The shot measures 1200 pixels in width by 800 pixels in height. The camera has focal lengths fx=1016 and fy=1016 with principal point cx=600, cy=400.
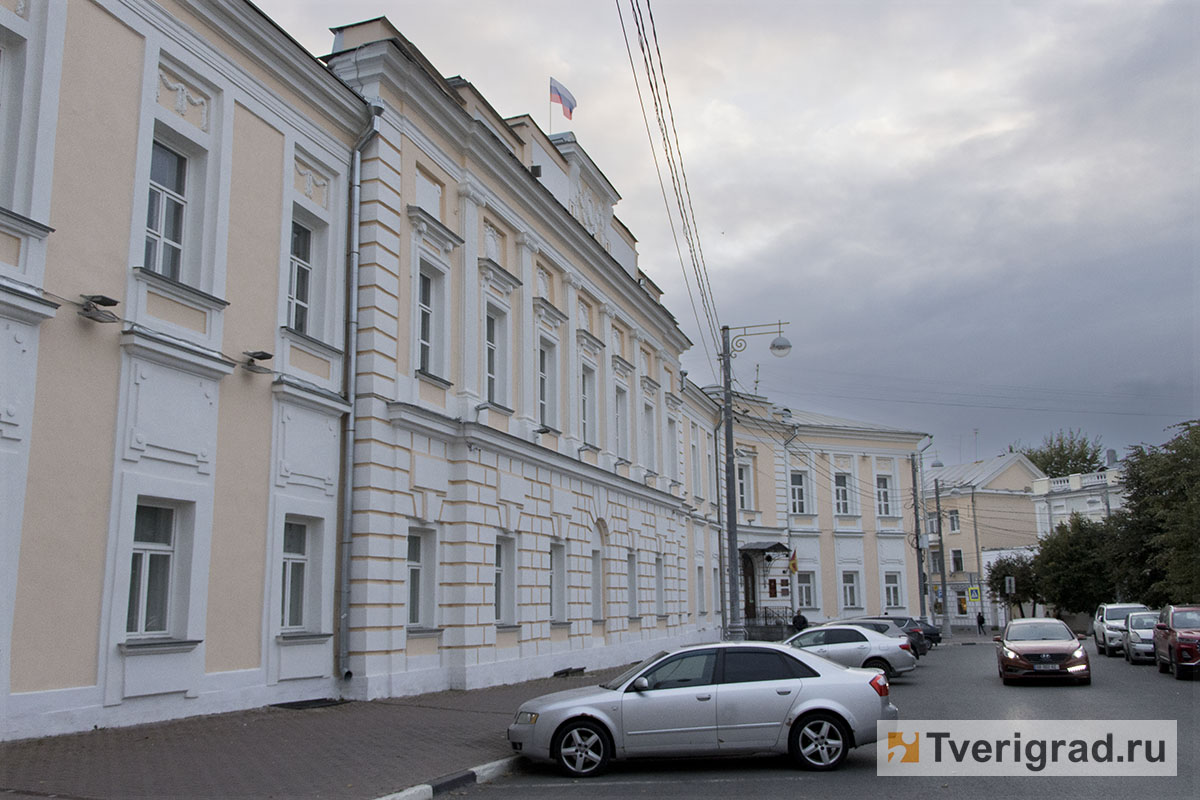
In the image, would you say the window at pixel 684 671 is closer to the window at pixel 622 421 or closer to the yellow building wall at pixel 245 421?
the yellow building wall at pixel 245 421

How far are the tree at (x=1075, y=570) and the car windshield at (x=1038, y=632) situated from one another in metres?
36.2

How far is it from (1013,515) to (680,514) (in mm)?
47751

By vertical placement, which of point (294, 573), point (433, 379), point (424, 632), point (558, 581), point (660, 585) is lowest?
point (424, 632)

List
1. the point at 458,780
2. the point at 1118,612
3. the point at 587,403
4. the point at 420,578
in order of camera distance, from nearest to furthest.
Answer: the point at 458,780 → the point at 420,578 → the point at 587,403 → the point at 1118,612

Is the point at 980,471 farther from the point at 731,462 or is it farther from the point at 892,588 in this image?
the point at 731,462

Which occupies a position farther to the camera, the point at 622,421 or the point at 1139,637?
the point at 622,421

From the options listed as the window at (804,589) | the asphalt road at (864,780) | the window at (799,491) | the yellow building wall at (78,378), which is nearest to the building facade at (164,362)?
the yellow building wall at (78,378)

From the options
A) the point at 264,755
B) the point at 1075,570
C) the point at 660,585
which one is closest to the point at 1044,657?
the point at 660,585

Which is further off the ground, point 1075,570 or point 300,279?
point 300,279

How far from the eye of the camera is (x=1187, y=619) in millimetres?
22938

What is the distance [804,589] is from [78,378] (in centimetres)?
4245

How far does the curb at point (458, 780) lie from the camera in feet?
29.9

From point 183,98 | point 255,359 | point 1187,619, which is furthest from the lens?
point 1187,619

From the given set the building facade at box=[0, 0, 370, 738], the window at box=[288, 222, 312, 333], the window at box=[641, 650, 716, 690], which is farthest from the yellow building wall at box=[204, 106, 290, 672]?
the window at box=[641, 650, 716, 690]
